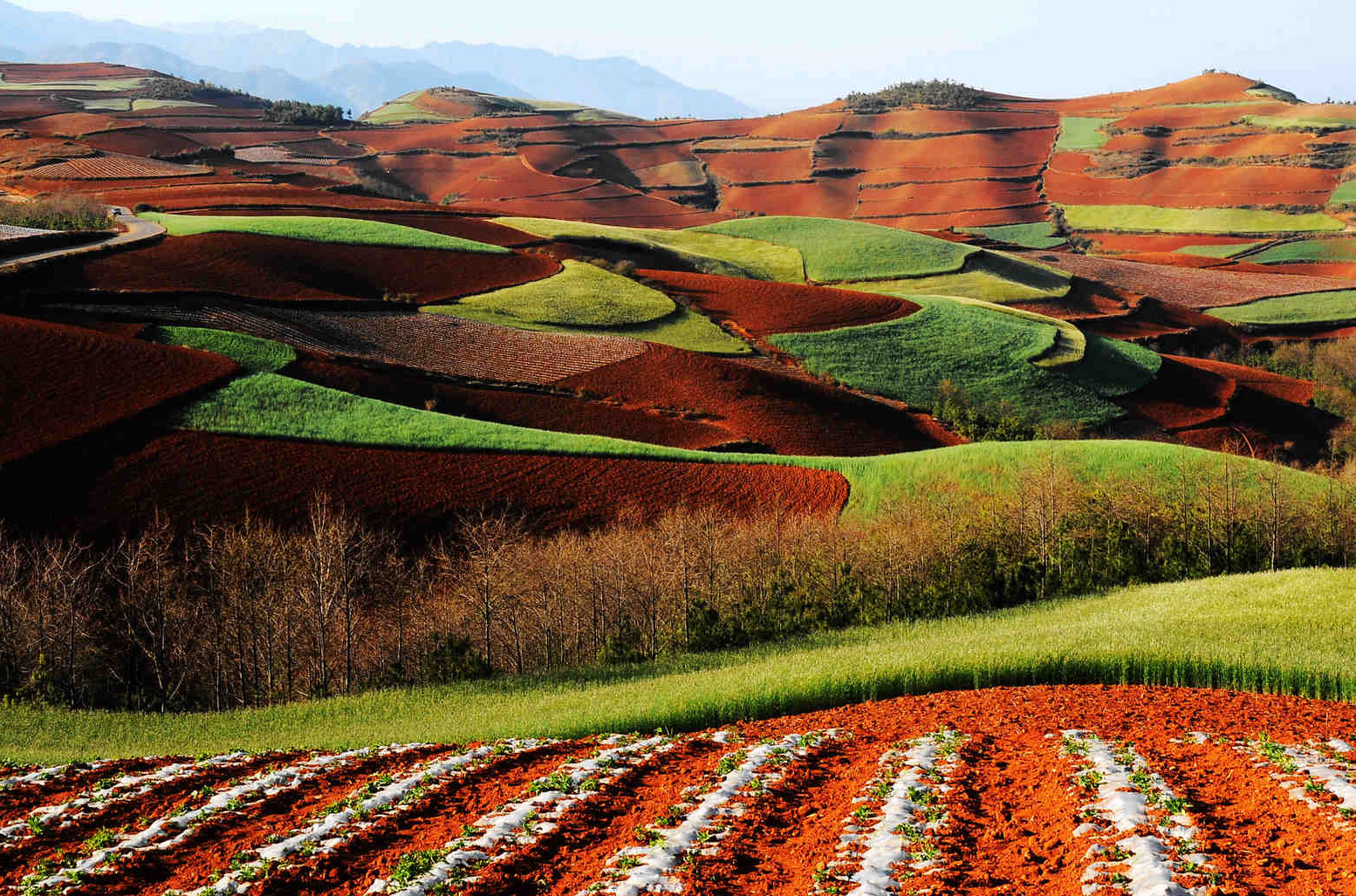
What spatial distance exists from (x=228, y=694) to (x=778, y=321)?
55723 millimetres

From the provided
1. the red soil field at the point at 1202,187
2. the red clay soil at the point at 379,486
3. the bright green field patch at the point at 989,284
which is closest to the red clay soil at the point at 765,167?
the red soil field at the point at 1202,187

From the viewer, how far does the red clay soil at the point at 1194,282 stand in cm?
12306

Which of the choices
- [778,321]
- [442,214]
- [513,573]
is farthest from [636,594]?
[442,214]

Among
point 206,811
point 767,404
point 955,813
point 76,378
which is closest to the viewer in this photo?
point 955,813

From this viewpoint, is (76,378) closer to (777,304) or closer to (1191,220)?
(777,304)

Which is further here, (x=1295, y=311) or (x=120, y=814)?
(x=1295, y=311)

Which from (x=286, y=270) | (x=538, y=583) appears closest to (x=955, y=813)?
(x=538, y=583)

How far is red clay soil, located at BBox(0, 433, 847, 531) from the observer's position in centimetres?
3866

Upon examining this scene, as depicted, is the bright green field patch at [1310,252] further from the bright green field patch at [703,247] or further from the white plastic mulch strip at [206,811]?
the white plastic mulch strip at [206,811]

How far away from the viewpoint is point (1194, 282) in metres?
130

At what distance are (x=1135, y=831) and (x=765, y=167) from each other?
18950 cm

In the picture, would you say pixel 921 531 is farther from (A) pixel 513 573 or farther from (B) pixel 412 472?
(B) pixel 412 472

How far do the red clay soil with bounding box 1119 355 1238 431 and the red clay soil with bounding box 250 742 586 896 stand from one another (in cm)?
6708

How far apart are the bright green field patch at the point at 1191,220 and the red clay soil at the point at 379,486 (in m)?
136
